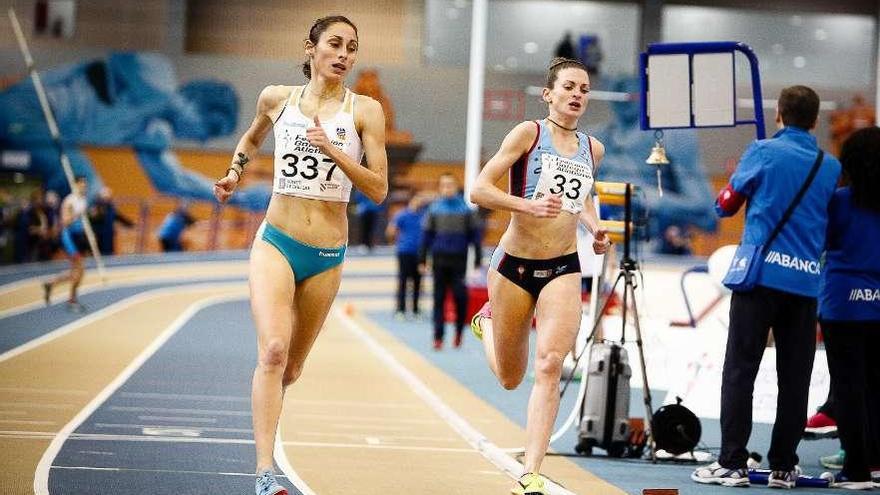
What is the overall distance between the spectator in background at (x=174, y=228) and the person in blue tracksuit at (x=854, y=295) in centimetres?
2744

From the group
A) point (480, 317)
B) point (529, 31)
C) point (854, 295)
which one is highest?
point (529, 31)

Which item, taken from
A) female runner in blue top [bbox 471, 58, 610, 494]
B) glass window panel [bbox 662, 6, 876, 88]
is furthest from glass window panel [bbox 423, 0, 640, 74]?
female runner in blue top [bbox 471, 58, 610, 494]

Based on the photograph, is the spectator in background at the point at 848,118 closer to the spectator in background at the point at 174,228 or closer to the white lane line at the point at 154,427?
the spectator in background at the point at 174,228

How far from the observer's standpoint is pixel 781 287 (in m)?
7.34

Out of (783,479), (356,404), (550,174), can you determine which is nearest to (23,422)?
(356,404)

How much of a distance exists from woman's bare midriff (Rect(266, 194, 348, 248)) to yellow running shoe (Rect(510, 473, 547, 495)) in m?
1.33

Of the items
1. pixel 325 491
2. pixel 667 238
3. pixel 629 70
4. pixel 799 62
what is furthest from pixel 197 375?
pixel 799 62

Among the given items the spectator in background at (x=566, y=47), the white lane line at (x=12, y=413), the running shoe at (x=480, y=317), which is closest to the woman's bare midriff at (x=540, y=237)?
the running shoe at (x=480, y=317)

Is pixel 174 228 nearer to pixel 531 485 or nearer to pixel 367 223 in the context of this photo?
pixel 367 223

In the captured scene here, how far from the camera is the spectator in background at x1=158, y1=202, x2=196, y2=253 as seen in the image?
1339 inches

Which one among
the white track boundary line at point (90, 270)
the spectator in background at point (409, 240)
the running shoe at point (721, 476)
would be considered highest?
the running shoe at point (721, 476)

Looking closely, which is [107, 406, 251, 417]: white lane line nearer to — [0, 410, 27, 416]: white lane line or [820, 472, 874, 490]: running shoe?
[0, 410, 27, 416]: white lane line

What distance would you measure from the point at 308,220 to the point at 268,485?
1187 millimetres

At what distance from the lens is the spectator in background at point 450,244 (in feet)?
57.9
